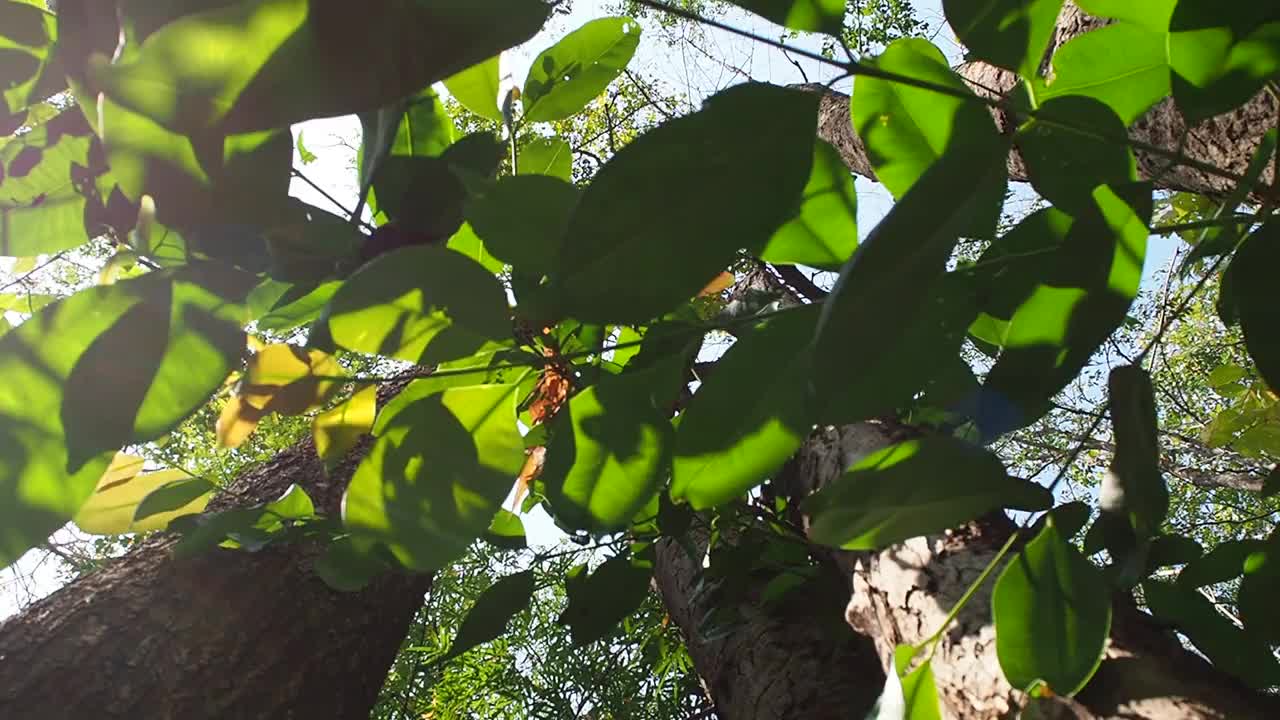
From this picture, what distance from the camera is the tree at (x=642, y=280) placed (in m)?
0.19

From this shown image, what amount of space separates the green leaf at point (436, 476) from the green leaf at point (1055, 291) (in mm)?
212

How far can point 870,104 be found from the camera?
1.24 ft

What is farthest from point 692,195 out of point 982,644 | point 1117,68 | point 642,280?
point 982,644

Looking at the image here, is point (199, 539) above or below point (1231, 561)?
above

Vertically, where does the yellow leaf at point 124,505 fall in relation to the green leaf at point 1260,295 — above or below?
above

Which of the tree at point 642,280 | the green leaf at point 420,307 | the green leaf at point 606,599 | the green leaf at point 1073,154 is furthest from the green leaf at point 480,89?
the green leaf at point 606,599

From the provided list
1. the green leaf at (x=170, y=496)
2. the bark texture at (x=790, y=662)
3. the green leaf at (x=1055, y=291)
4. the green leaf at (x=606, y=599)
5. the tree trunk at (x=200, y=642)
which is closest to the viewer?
the green leaf at (x=1055, y=291)

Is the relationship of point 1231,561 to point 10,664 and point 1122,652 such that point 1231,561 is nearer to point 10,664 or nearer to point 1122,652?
point 1122,652

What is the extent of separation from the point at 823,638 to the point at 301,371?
79 cm

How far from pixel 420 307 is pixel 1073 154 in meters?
0.27

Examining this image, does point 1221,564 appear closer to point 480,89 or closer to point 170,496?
point 480,89

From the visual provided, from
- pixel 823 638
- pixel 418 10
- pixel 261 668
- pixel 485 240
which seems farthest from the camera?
pixel 261 668

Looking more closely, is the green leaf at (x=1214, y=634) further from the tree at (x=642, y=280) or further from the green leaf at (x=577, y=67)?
the green leaf at (x=577, y=67)

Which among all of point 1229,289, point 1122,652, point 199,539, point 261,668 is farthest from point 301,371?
point 261,668
